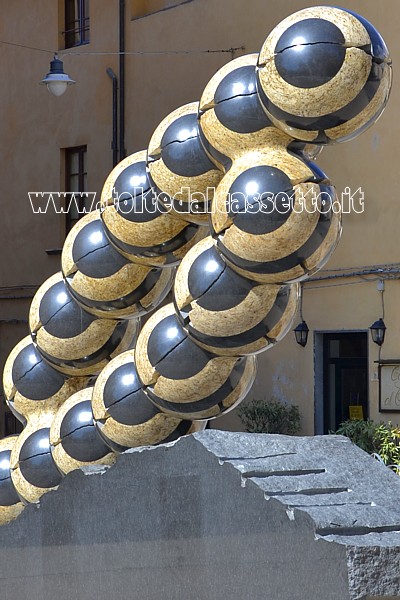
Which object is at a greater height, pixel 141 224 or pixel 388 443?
pixel 141 224

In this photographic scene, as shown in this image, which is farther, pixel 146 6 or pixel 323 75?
pixel 146 6

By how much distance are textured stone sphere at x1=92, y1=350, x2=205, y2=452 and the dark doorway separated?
→ 8819mm

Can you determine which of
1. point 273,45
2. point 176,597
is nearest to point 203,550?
point 176,597

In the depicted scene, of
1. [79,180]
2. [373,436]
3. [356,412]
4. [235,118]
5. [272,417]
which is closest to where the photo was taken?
[235,118]

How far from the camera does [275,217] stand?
2947 mm

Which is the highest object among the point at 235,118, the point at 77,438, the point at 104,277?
the point at 235,118

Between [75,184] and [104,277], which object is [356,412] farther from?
[104,277]

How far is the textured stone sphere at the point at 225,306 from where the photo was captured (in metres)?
3.11

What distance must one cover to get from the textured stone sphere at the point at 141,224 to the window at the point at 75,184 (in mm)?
12080

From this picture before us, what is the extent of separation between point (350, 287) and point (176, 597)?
30.8 ft

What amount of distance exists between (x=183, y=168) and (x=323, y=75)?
1.83 feet

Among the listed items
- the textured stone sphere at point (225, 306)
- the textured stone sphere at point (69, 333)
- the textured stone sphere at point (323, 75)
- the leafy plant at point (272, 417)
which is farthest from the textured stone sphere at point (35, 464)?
the leafy plant at point (272, 417)

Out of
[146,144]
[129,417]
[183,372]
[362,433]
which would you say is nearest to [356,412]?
[362,433]

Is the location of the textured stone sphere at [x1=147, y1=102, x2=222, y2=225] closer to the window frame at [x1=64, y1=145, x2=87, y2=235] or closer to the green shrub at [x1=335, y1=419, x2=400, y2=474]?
the green shrub at [x1=335, y1=419, x2=400, y2=474]
